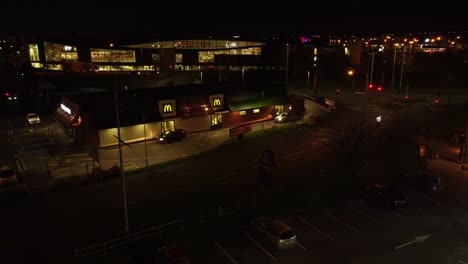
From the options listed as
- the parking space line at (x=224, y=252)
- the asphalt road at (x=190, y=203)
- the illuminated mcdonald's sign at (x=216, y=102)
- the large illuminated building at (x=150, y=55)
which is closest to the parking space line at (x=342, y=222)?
the asphalt road at (x=190, y=203)

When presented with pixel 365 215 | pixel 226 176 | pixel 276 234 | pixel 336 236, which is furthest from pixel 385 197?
pixel 226 176

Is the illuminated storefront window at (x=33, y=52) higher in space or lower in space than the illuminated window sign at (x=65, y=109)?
higher

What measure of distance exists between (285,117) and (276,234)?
3133 cm

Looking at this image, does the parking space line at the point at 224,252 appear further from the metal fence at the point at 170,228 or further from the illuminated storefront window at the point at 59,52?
the illuminated storefront window at the point at 59,52

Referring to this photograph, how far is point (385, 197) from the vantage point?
77.5 feet

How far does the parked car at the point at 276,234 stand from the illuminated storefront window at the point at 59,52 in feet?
326

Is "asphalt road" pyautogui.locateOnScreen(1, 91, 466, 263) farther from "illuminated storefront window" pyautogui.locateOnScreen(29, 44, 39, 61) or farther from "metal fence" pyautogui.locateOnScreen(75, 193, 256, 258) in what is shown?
"illuminated storefront window" pyautogui.locateOnScreen(29, 44, 39, 61)

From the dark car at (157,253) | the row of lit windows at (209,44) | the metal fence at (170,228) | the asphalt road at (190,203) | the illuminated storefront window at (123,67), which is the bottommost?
the asphalt road at (190,203)

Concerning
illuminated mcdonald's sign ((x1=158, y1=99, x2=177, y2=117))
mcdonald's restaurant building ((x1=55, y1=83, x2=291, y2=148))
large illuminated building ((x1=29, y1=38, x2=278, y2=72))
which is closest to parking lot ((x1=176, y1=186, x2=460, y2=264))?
mcdonald's restaurant building ((x1=55, y1=83, x2=291, y2=148))

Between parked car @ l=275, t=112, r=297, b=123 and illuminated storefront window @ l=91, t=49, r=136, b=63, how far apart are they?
69.9 meters

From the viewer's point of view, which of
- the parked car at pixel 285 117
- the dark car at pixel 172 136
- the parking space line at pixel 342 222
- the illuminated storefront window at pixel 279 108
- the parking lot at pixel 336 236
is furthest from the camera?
the illuminated storefront window at pixel 279 108

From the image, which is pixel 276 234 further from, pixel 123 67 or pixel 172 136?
pixel 123 67

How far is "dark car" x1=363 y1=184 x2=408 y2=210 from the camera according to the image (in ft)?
76.6

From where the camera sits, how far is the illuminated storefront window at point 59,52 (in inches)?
4043
